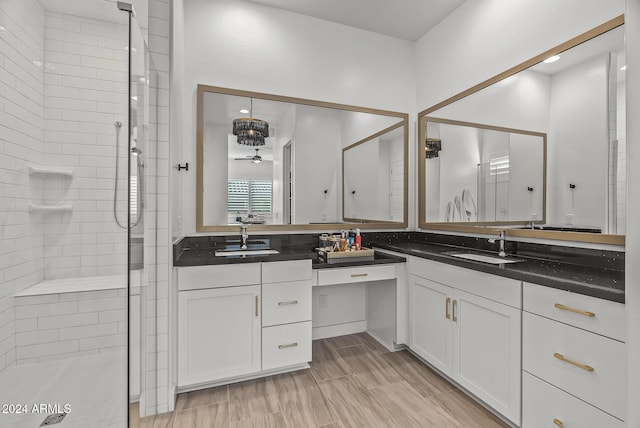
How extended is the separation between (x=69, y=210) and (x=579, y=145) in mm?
2463

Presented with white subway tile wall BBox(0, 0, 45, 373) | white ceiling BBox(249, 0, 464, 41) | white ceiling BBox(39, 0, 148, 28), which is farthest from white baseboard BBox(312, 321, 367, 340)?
white ceiling BBox(249, 0, 464, 41)

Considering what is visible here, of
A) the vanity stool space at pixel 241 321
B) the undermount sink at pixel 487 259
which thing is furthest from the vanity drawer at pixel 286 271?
the undermount sink at pixel 487 259

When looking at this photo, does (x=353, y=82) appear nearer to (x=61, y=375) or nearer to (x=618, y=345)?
(x=618, y=345)

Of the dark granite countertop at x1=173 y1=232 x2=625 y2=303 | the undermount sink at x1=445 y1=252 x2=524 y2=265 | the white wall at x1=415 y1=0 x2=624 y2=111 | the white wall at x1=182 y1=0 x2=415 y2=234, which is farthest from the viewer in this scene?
the white wall at x1=182 y1=0 x2=415 y2=234

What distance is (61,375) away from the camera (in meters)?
1.02

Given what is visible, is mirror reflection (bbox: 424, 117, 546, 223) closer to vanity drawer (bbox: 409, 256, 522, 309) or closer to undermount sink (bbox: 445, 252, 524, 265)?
undermount sink (bbox: 445, 252, 524, 265)

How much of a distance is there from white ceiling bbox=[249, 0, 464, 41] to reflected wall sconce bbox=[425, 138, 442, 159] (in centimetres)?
107

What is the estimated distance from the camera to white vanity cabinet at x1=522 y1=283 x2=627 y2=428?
44.4 inches

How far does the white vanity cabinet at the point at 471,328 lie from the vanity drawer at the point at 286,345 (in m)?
0.85

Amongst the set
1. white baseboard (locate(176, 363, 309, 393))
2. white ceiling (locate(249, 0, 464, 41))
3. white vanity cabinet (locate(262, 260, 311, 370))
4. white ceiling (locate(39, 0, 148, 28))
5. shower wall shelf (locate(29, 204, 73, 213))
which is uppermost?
white ceiling (locate(249, 0, 464, 41))

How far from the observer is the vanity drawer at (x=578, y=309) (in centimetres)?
113

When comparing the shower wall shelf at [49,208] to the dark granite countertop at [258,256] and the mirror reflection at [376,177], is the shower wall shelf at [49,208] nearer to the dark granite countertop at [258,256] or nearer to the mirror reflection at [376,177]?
the dark granite countertop at [258,256]

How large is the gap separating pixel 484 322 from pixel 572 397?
471 mm

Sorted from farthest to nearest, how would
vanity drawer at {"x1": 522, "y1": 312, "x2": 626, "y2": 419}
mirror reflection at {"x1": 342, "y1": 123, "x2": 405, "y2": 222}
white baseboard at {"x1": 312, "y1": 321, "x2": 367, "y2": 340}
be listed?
1. mirror reflection at {"x1": 342, "y1": 123, "x2": 405, "y2": 222}
2. white baseboard at {"x1": 312, "y1": 321, "x2": 367, "y2": 340}
3. vanity drawer at {"x1": 522, "y1": 312, "x2": 626, "y2": 419}
